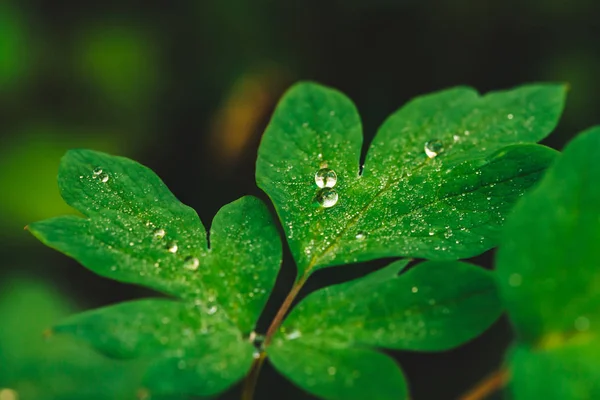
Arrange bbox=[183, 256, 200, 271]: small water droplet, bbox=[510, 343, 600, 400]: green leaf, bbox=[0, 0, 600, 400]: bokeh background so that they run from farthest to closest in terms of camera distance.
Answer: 1. bbox=[0, 0, 600, 400]: bokeh background
2. bbox=[183, 256, 200, 271]: small water droplet
3. bbox=[510, 343, 600, 400]: green leaf

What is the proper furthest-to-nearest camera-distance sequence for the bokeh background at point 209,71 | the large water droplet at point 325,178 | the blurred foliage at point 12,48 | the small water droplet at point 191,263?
the blurred foliage at point 12,48
the bokeh background at point 209,71
the large water droplet at point 325,178
the small water droplet at point 191,263

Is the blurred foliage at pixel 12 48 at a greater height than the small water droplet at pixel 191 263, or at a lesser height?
greater

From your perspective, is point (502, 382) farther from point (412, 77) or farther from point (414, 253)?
point (412, 77)

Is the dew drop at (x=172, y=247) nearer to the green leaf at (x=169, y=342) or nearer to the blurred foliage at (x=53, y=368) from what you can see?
the green leaf at (x=169, y=342)

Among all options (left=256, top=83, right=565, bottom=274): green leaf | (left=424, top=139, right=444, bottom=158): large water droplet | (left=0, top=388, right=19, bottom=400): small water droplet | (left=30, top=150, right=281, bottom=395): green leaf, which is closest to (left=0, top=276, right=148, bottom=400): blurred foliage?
(left=0, top=388, right=19, bottom=400): small water droplet

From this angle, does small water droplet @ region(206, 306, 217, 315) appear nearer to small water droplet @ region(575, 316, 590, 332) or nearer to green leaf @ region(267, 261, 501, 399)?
green leaf @ region(267, 261, 501, 399)

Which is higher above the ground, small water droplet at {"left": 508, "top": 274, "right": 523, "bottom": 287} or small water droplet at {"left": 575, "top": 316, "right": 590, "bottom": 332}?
small water droplet at {"left": 508, "top": 274, "right": 523, "bottom": 287}

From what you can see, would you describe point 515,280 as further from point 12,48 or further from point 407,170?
point 12,48

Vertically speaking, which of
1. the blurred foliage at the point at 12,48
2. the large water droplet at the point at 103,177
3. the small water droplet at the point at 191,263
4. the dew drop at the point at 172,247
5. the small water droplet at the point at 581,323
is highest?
the blurred foliage at the point at 12,48

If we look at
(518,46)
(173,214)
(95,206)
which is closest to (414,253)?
(173,214)

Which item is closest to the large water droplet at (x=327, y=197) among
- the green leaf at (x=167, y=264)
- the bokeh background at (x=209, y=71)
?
the green leaf at (x=167, y=264)
